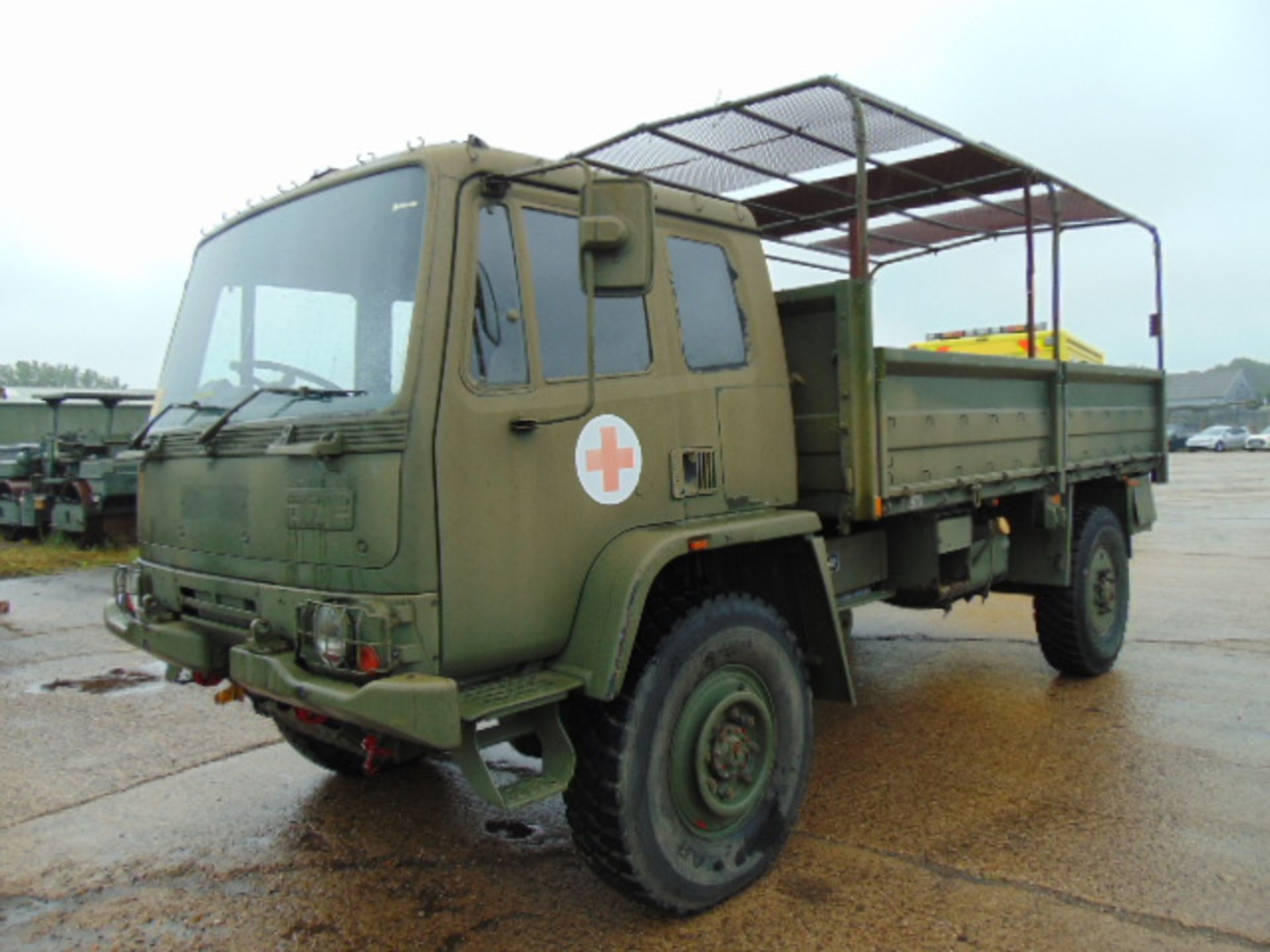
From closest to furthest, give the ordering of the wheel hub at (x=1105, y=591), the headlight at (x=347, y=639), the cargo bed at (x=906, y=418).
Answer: the headlight at (x=347, y=639) → the cargo bed at (x=906, y=418) → the wheel hub at (x=1105, y=591)

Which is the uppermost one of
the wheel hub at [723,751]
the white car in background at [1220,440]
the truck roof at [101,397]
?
the truck roof at [101,397]

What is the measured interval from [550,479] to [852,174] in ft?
11.7

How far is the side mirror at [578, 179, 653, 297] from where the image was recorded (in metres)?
2.79

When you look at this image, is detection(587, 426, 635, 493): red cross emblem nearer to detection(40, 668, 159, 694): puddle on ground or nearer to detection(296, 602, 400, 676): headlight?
detection(296, 602, 400, 676): headlight

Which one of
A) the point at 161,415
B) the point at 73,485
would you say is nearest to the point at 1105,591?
the point at 161,415

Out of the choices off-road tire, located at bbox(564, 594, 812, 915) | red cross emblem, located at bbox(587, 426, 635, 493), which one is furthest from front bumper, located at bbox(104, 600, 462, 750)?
red cross emblem, located at bbox(587, 426, 635, 493)

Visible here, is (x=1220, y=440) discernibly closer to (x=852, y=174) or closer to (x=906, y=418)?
(x=852, y=174)

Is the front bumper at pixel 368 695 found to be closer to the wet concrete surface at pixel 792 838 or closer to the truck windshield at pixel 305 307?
the truck windshield at pixel 305 307

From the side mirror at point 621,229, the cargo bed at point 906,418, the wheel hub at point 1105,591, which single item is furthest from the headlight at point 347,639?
the wheel hub at point 1105,591

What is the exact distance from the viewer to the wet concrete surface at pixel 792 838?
320cm

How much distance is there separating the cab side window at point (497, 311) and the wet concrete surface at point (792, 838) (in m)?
1.78

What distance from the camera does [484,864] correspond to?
12.1 feet

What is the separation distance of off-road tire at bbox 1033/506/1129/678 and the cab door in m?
3.40

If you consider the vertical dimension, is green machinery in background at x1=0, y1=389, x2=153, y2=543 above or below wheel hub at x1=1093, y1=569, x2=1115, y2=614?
above
